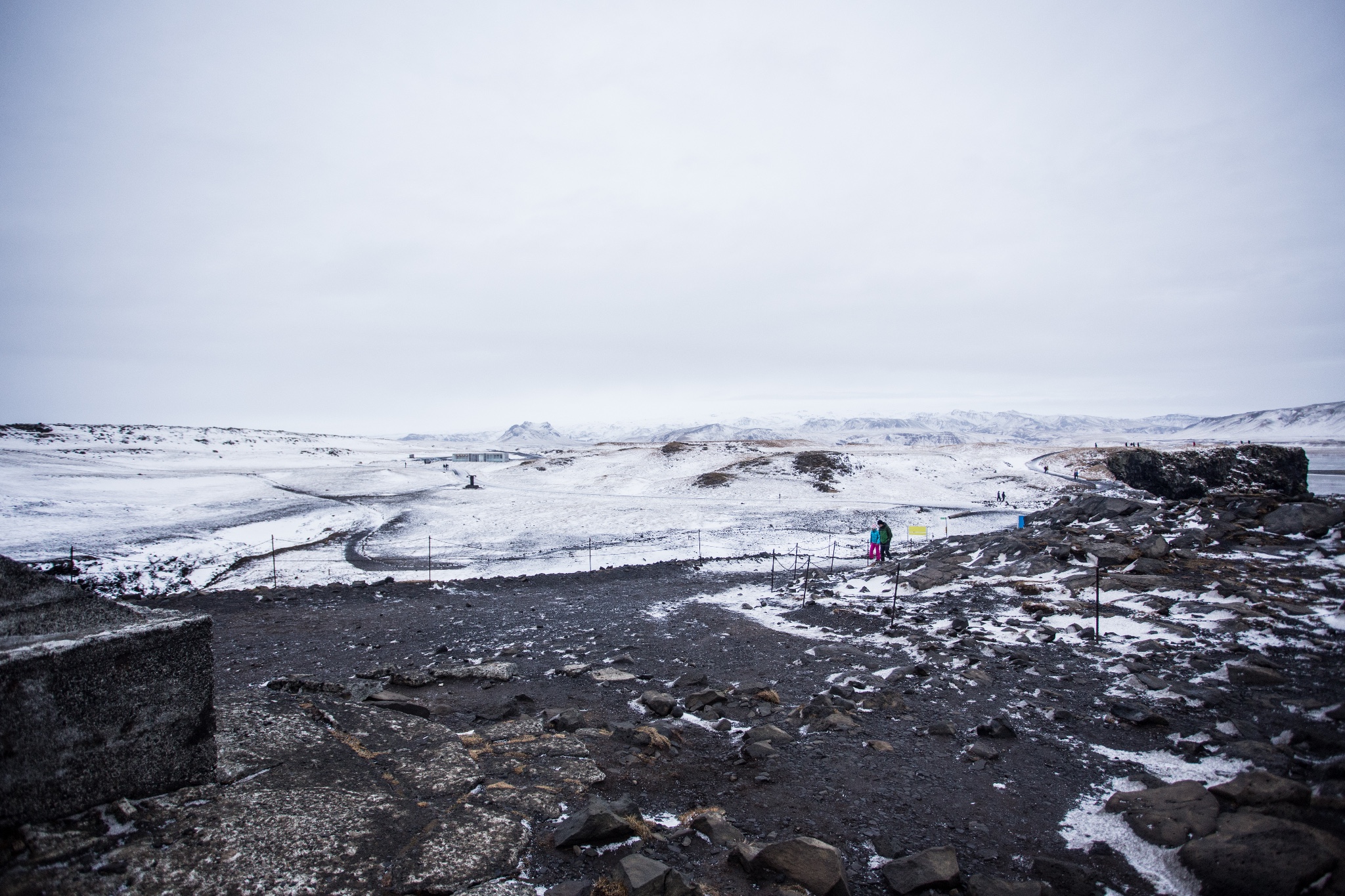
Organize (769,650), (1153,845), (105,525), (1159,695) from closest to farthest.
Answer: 1. (1153,845)
2. (1159,695)
3. (769,650)
4. (105,525)

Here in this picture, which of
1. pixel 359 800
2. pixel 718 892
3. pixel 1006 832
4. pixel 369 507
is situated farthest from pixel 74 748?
pixel 369 507

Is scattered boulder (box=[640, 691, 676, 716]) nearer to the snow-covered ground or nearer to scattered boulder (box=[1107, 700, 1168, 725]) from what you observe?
scattered boulder (box=[1107, 700, 1168, 725])

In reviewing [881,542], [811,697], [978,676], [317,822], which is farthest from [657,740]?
[881,542]

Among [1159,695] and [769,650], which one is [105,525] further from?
[1159,695]

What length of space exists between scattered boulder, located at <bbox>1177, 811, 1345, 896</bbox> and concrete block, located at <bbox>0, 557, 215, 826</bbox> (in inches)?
304

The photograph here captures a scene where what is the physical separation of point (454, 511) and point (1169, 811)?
38271mm

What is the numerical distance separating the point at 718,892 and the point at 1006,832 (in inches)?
118

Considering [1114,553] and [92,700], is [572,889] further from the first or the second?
[1114,553]

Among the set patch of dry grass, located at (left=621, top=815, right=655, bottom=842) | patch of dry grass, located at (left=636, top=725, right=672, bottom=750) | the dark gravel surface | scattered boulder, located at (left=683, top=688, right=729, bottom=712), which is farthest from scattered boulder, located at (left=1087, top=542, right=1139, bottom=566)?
patch of dry grass, located at (left=621, top=815, right=655, bottom=842)

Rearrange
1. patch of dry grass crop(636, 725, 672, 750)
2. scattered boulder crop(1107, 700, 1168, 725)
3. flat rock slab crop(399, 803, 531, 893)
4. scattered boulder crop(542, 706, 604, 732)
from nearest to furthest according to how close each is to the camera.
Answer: flat rock slab crop(399, 803, 531, 893) < patch of dry grass crop(636, 725, 672, 750) < scattered boulder crop(1107, 700, 1168, 725) < scattered boulder crop(542, 706, 604, 732)

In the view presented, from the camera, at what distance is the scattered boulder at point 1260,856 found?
13.0ft

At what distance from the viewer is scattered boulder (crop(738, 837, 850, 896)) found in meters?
4.47

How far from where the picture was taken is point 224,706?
6500mm

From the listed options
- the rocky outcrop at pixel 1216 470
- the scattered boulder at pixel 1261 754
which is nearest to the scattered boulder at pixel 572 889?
the scattered boulder at pixel 1261 754
